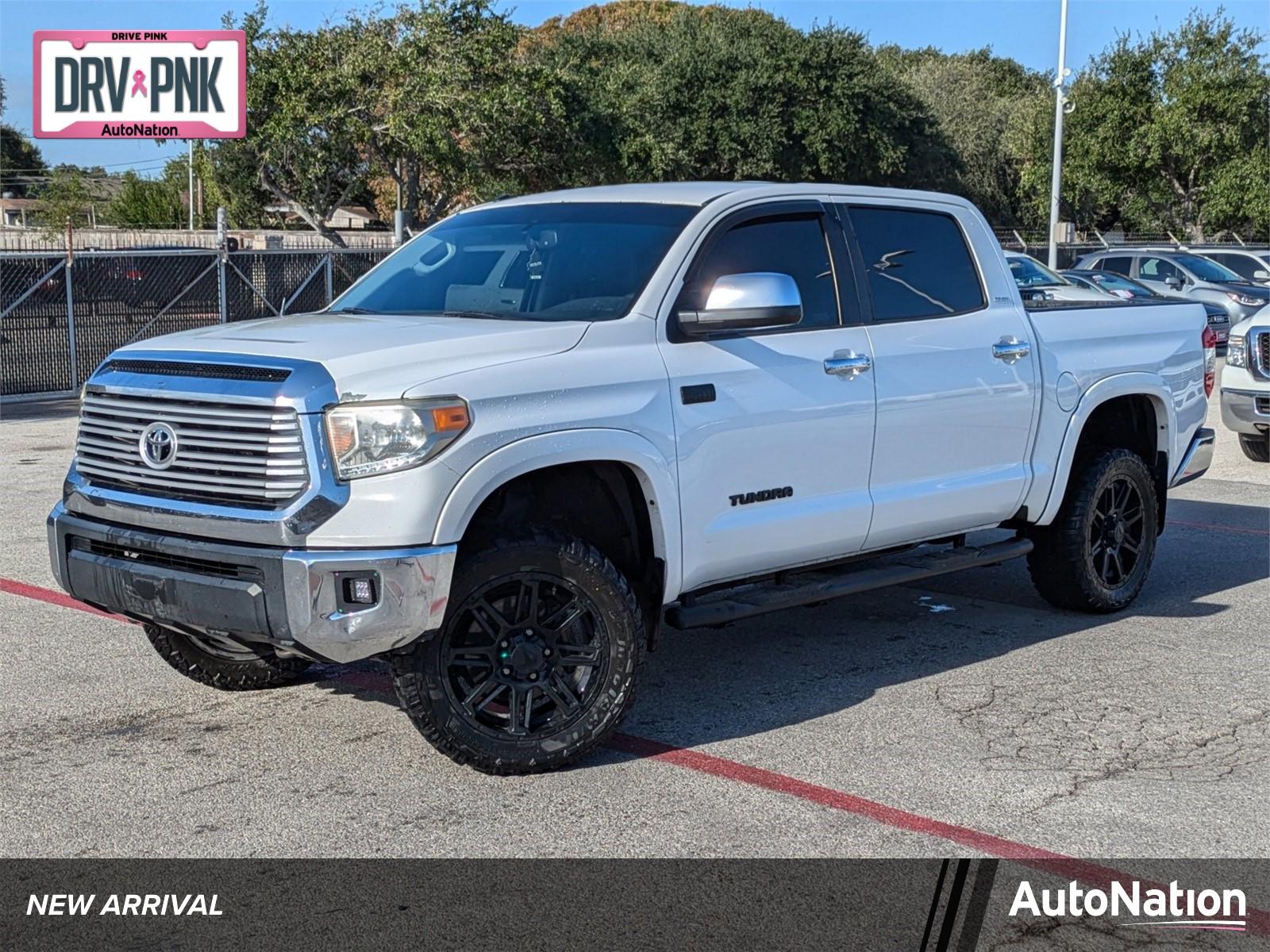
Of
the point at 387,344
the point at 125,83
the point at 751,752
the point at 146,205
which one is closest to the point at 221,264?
the point at 125,83

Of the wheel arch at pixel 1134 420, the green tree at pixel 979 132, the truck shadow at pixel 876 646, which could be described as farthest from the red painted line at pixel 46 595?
the green tree at pixel 979 132

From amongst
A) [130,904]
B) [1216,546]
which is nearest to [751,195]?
[130,904]

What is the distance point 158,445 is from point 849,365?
265 cm

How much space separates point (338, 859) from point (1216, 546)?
683 cm

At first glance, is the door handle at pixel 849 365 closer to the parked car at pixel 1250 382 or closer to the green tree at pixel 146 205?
the parked car at pixel 1250 382

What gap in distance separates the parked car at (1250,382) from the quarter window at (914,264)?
715 cm

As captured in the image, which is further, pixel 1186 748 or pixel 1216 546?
pixel 1216 546

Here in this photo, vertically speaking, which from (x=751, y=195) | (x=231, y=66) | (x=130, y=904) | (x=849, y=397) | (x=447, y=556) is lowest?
(x=130, y=904)

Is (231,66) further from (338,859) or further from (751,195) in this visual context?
(338,859)

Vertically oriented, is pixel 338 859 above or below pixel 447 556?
below

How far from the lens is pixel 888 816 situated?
4895 mm

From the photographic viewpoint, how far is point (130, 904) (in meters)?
4.23

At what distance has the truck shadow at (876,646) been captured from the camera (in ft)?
20.1

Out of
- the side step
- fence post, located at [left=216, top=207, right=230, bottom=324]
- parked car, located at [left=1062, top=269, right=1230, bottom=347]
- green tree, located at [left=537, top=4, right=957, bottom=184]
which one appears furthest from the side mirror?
green tree, located at [left=537, top=4, right=957, bottom=184]
